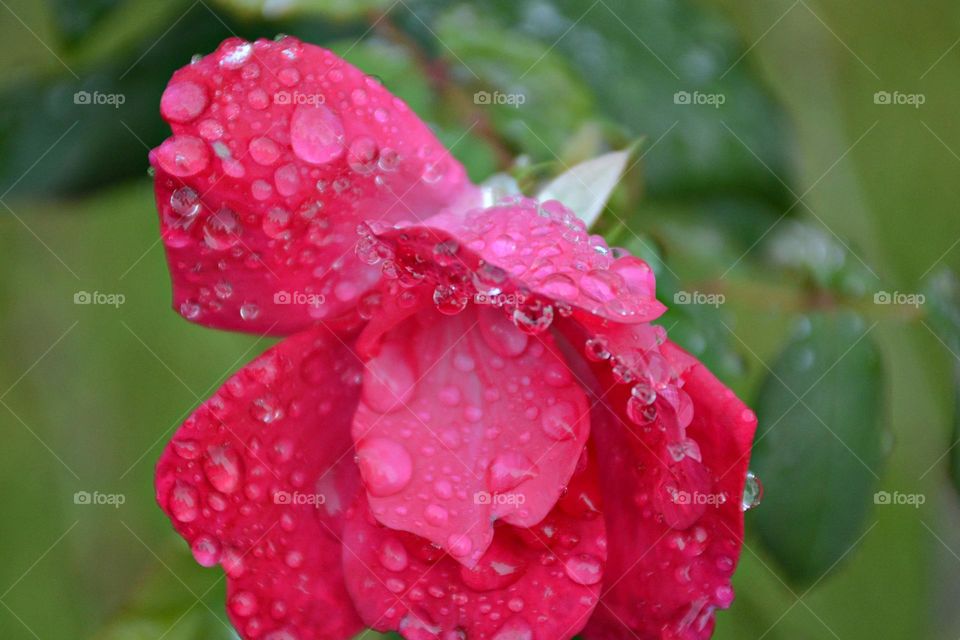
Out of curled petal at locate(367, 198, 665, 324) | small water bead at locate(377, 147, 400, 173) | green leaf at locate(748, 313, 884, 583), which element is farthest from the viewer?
green leaf at locate(748, 313, 884, 583)

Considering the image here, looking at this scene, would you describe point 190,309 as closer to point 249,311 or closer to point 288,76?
point 249,311

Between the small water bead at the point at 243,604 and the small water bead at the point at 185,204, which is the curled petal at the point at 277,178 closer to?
the small water bead at the point at 185,204

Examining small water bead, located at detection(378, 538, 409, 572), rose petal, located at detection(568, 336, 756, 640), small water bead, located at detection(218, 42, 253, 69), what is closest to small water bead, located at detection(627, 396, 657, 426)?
rose petal, located at detection(568, 336, 756, 640)

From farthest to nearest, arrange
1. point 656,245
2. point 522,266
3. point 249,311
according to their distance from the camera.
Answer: point 656,245 → point 249,311 → point 522,266

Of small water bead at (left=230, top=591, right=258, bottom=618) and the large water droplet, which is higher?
the large water droplet

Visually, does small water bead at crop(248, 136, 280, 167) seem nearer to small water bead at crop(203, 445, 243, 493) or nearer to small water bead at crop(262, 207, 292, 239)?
small water bead at crop(262, 207, 292, 239)

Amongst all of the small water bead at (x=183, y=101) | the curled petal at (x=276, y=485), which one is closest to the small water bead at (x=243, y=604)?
the curled petal at (x=276, y=485)

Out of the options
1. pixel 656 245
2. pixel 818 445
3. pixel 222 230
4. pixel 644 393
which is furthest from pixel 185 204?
pixel 818 445

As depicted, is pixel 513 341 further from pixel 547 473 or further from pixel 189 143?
pixel 189 143

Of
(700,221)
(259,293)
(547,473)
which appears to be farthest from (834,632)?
(259,293)
